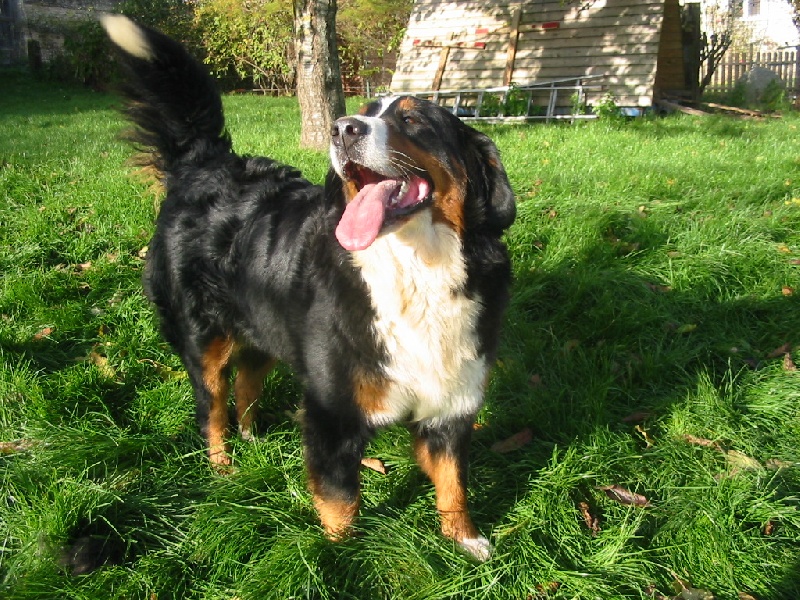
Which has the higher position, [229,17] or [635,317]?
[229,17]

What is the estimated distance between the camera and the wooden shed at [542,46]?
12094 millimetres

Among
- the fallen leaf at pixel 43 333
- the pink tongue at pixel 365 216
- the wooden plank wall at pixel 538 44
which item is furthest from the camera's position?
the wooden plank wall at pixel 538 44

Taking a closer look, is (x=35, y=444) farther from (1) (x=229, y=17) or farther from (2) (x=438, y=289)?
(1) (x=229, y=17)

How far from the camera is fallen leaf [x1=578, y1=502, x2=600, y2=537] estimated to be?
2.58 metres

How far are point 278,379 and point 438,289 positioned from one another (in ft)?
5.15

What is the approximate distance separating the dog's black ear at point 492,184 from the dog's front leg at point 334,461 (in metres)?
0.86

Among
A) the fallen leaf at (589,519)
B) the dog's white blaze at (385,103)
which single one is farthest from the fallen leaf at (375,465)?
the dog's white blaze at (385,103)

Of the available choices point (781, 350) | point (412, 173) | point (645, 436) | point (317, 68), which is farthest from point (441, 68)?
point (412, 173)

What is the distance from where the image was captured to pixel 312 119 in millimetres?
7117

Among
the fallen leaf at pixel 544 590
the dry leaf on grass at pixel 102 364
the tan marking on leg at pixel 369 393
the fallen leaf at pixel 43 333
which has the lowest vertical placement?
the fallen leaf at pixel 544 590

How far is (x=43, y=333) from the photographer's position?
12.0 ft

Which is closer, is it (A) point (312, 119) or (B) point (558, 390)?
(B) point (558, 390)

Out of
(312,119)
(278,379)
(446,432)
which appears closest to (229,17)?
(312,119)

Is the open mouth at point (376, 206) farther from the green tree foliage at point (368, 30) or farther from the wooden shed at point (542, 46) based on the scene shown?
the green tree foliage at point (368, 30)
